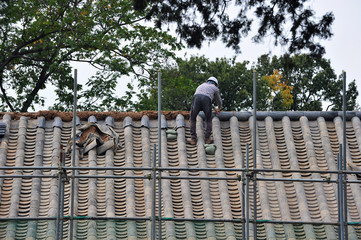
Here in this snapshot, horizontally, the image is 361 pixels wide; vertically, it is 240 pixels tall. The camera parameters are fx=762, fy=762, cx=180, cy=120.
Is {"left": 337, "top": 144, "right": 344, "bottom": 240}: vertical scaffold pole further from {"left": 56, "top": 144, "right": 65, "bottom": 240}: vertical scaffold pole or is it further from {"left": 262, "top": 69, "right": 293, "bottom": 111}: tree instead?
{"left": 262, "top": 69, "right": 293, "bottom": 111}: tree

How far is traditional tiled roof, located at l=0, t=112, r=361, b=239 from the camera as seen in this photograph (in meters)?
10.4

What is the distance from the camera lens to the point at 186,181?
1145 centimetres

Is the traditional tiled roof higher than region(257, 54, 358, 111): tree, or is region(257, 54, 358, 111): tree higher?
region(257, 54, 358, 111): tree

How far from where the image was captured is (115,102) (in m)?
21.3

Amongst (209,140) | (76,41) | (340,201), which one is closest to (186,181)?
(209,140)

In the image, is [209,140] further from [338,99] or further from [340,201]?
[338,99]

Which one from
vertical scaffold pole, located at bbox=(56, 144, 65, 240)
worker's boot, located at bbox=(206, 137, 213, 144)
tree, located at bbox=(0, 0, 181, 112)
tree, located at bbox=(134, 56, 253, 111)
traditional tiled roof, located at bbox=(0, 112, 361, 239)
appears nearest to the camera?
vertical scaffold pole, located at bbox=(56, 144, 65, 240)

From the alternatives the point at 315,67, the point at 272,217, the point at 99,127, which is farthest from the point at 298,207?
the point at 315,67

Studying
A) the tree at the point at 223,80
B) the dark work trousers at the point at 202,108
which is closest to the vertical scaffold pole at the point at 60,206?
the dark work trousers at the point at 202,108

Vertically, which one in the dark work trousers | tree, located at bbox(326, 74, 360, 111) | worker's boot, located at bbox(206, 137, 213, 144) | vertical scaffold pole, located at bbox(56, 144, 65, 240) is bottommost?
vertical scaffold pole, located at bbox(56, 144, 65, 240)

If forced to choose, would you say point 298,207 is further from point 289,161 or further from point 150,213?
point 150,213

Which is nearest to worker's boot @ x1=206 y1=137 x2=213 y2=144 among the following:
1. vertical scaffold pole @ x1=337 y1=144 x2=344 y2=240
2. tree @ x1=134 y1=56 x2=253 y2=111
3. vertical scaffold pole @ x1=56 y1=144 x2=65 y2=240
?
vertical scaffold pole @ x1=337 y1=144 x2=344 y2=240

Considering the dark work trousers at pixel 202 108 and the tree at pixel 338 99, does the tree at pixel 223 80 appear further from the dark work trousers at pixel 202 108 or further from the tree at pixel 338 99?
the dark work trousers at pixel 202 108

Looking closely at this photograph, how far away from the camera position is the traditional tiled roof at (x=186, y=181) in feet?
34.2
